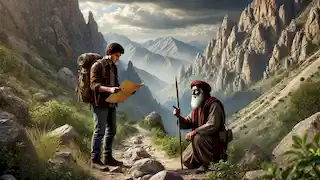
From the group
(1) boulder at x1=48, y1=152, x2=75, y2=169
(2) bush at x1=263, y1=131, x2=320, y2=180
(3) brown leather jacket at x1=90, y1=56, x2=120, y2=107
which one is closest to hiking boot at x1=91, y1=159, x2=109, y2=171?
(1) boulder at x1=48, y1=152, x2=75, y2=169

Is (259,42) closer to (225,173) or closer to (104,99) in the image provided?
(104,99)

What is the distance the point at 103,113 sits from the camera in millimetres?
7848

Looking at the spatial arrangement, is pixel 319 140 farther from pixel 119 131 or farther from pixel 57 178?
pixel 119 131

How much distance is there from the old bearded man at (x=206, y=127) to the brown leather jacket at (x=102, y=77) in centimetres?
158

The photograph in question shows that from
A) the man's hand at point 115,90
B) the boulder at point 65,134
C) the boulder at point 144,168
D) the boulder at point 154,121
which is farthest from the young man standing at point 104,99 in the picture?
the boulder at point 154,121

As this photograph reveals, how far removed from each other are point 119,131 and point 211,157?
1022cm

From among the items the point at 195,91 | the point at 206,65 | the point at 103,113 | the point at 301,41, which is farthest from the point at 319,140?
the point at 206,65

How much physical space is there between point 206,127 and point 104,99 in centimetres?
230

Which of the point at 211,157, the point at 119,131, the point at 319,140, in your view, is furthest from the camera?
the point at 119,131

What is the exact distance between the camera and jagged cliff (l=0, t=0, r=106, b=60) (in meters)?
45.1

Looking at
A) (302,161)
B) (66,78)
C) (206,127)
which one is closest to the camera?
(302,161)

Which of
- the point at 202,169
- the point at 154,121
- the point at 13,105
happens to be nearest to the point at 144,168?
the point at 202,169

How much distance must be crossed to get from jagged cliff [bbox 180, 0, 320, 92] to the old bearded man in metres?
109

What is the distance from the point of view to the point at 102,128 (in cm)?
792
